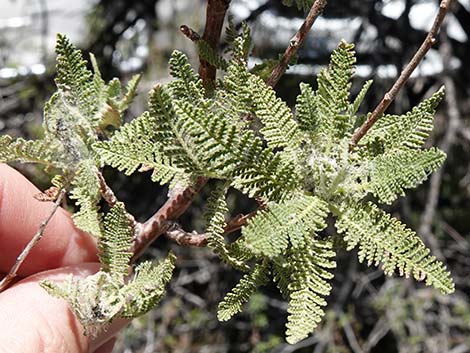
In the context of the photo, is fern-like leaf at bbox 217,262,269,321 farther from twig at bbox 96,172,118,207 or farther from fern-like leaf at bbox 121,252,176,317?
twig at bbox 96,172,118,207

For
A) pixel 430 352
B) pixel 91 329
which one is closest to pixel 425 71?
pixel 430 352

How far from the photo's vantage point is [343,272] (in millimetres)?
2396

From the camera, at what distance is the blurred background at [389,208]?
2143mm

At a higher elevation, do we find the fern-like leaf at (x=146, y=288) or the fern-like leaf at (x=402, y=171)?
the fern-like leaf at (x=402, y=171)

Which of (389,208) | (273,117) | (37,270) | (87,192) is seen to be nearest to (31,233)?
(37,270)

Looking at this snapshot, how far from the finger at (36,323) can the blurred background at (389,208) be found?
3.83ft

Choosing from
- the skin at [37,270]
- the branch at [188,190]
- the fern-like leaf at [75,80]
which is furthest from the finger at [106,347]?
the fern-like leaf at [75,80]

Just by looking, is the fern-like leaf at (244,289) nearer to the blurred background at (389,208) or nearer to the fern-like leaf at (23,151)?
the fern-like leaf at (23,151)

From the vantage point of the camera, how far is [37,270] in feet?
3.38

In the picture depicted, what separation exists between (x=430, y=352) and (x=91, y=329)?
1804 mm

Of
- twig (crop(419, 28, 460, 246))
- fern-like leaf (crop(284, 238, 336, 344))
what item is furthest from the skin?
twig (crop(419, 28, 460, 246))

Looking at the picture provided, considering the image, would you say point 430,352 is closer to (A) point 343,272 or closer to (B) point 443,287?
(A) point 343,272

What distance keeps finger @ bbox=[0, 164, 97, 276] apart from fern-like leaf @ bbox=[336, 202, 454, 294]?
56cm

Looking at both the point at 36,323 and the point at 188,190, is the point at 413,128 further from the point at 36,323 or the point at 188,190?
the point at 36,323
